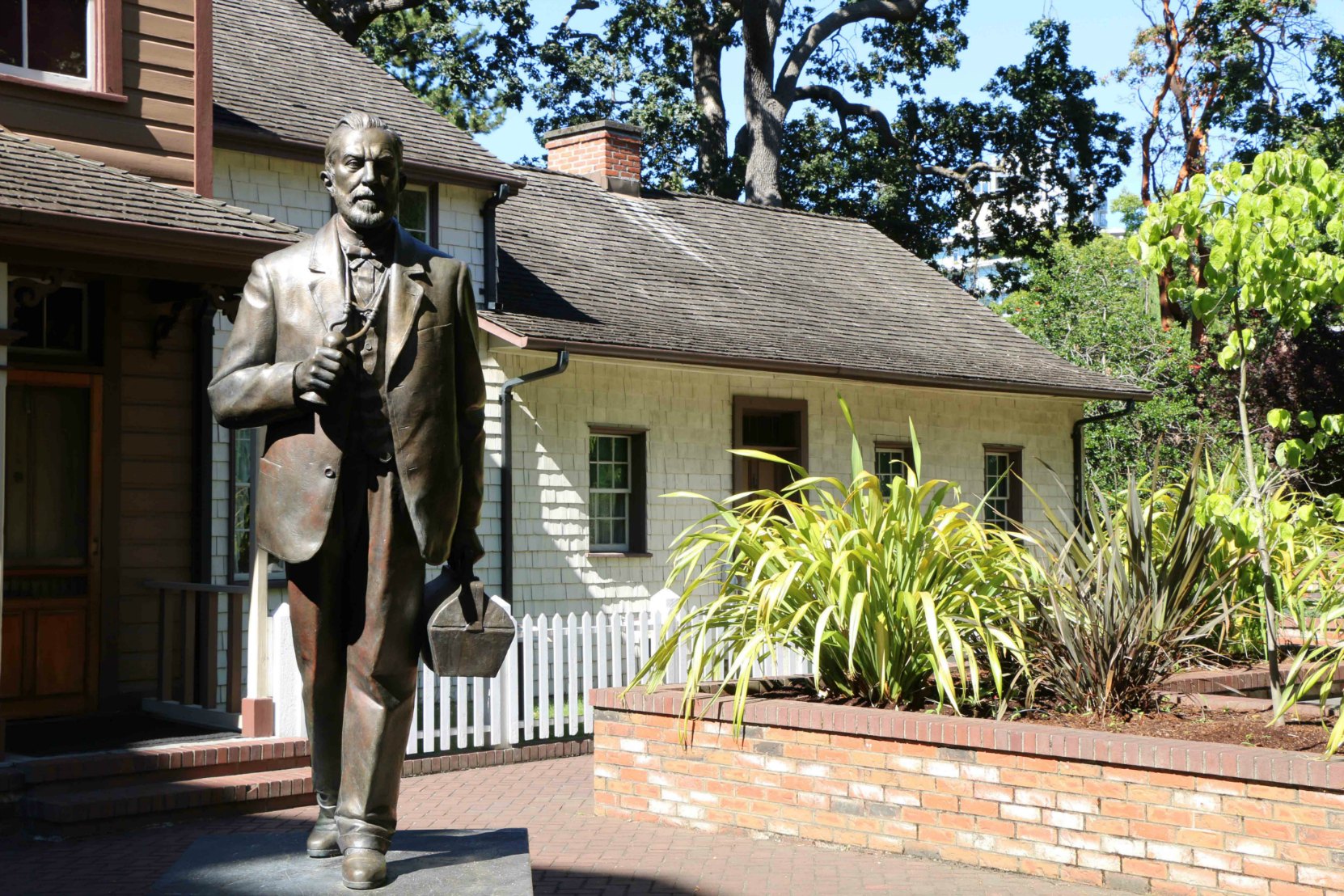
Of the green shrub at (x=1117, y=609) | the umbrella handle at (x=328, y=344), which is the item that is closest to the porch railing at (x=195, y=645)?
the green shrub at (x=1117, y=609)

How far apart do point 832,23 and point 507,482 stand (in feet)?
59.7

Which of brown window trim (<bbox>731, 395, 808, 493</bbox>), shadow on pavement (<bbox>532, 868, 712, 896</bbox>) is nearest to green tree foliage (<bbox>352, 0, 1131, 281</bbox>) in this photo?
brown window trim (<bbox>731, 395, 808, 493</bbox>)

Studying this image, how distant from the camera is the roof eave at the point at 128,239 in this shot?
29.5 ft

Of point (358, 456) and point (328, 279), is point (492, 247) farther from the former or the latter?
point (358, 456)

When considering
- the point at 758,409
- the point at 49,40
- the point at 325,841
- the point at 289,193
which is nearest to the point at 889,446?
the point at 758,409

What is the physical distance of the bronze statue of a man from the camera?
193 inches

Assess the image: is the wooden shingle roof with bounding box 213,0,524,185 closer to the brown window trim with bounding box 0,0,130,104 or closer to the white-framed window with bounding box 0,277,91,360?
the brown window trim with bounding box 0,0,130,104

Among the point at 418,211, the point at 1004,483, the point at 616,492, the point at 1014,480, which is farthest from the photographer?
the point at 1004,483

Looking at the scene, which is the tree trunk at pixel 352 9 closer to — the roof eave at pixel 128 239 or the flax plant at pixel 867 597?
the roof eave at pixel 128 239

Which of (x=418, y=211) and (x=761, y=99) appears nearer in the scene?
(x=418, y=211)

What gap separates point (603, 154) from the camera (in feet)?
72.0

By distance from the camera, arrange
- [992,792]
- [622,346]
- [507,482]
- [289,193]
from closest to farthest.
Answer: [992,792] → [289,193] → [507,482] → [622,346]

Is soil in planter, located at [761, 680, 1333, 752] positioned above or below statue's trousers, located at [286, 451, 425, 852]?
below

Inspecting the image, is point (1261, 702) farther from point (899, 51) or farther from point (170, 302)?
point (899, 51)
